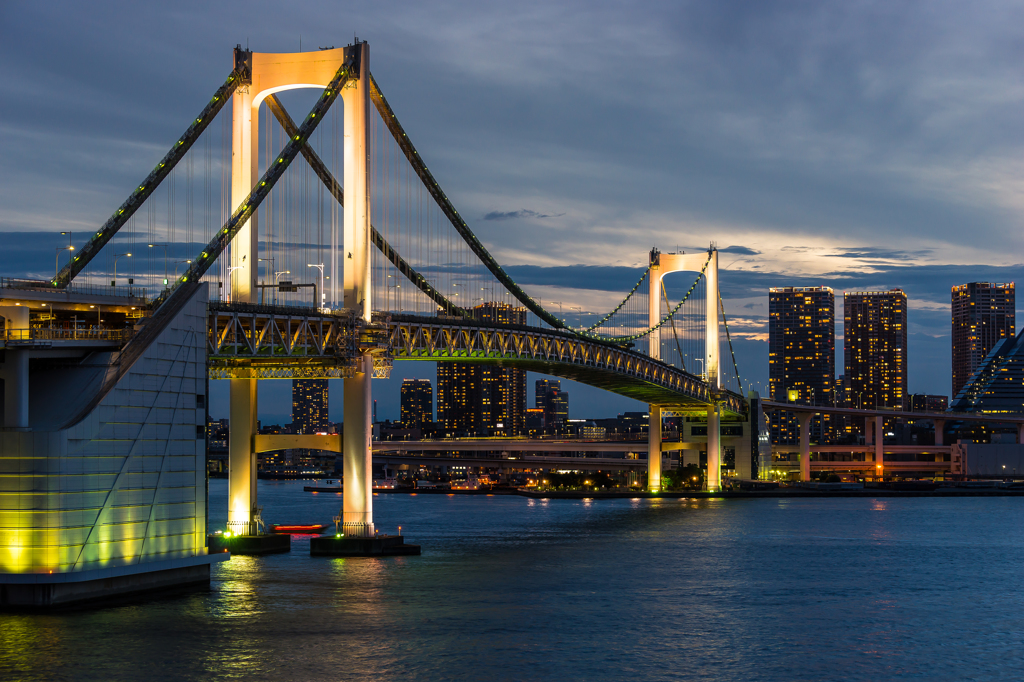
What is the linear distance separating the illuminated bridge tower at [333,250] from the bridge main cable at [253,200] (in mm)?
577

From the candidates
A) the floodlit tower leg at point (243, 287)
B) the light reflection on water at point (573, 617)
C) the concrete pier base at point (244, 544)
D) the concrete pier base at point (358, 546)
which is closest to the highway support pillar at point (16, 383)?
the light reflection on water at point (573, 617)

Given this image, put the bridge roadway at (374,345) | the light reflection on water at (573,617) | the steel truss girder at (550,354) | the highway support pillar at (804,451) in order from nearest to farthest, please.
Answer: the light reflection on water at (573,617), the bridge roadway at (374,345), the steel truss girder at (550,354), the highway support pillar at (804,451)

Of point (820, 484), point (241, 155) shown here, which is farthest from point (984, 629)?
point (820, 484)

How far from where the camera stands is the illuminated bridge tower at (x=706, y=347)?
89750 mm

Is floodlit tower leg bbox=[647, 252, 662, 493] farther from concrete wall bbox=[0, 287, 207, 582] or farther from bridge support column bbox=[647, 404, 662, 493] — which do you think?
concrete wall bbox=[0, 287, 207, 582]

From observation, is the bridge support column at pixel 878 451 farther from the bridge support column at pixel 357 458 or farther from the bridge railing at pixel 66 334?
the bridge railing at pixel 66 334

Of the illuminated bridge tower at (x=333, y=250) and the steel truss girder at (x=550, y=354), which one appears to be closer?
the illuminated bridge tower at (x=333, y=250)

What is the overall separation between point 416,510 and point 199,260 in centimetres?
4905

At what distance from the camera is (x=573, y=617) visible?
3066 centimetres

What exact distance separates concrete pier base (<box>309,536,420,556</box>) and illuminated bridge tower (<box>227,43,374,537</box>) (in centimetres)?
33

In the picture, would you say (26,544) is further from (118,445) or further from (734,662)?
(734,662)

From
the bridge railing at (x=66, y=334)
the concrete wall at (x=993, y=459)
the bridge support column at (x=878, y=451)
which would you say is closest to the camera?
the bridge railing at (x=66, y=334)

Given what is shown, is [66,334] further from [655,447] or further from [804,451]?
[804,451]

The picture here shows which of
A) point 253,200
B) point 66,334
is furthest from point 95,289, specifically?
point 253,200
